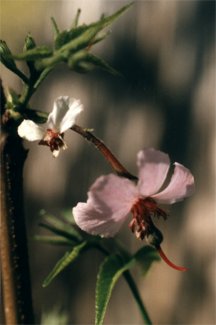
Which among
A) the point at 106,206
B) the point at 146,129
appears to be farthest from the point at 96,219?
the point at 146,129

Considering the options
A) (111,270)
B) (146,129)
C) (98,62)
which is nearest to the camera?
(98,62)

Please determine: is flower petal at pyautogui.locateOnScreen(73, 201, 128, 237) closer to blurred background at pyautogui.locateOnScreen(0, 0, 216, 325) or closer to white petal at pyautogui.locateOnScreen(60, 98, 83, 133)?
white petal at pyautogui.locateOnScreen(60, 98, 83, 133)

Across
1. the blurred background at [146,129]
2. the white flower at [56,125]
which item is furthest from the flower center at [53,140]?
the blurred background at [146,129]

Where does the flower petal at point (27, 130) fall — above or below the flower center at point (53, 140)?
above

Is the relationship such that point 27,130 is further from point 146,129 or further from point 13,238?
point 146,129

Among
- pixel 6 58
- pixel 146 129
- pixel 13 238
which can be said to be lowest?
pixel 146 129

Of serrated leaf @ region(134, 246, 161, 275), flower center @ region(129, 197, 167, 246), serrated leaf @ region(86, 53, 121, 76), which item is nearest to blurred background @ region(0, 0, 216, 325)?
serrated leaf @ region(134, 246, 161, 275)

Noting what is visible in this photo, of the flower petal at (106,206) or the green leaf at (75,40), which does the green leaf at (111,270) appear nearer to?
the flower petal at (106,206)
